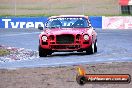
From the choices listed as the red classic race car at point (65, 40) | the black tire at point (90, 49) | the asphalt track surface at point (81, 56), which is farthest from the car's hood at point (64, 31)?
the asphalt track surface at point (81, 56)

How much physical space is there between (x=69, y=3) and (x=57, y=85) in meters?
43.4

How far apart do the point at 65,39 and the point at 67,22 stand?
144 cm

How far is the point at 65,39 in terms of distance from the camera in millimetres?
16938

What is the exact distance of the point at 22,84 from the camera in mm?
9172

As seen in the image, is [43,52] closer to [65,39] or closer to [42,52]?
[42,52]

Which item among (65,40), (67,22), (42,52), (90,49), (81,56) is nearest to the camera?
(81,56)

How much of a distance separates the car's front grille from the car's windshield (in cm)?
109

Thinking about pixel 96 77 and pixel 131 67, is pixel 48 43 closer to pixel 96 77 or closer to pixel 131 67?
pixel 131 67

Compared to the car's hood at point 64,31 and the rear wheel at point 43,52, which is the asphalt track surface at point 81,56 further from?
the car's hood at point 64,31

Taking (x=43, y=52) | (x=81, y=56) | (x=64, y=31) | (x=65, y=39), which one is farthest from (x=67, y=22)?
(x=81, y=56)

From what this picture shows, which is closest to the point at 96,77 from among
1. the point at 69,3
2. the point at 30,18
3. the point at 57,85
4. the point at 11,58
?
the point at 57,85

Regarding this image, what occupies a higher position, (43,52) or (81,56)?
(43,52)

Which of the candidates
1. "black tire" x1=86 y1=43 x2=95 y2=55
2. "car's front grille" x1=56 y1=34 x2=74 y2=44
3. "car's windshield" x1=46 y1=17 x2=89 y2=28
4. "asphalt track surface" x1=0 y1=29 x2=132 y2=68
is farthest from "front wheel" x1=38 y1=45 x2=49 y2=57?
"black tire" x1=86 y1=43 x2=95 y2=55

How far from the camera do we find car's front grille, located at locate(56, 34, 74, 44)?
55.5 ft
